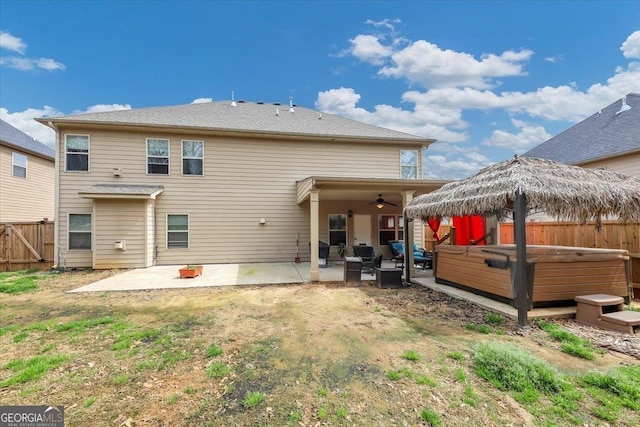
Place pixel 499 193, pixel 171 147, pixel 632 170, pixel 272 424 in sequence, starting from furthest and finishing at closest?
pixel 171 147
pixel 632 170
pixel 499 193
pixel 272 424

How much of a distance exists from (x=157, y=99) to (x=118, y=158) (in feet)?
14.1

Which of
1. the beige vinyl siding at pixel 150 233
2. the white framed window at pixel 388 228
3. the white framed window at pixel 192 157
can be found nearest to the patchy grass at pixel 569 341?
the white framed window at pixel 388 228

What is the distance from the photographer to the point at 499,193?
4676mm

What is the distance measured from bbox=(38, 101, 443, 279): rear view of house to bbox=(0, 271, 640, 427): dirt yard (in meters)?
4.17

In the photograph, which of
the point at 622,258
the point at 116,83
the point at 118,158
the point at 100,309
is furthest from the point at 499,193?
the point at 116,83

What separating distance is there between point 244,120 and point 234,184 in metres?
2.84

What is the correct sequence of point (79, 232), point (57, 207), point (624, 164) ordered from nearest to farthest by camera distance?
point (57, 207), point (79, 232), point (624, 164)

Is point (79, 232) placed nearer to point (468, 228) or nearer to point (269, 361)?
point (269, 361)

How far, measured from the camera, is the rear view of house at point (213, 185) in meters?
9.58

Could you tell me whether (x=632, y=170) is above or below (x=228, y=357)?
above

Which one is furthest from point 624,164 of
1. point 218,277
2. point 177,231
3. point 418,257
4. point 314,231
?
point 177,231

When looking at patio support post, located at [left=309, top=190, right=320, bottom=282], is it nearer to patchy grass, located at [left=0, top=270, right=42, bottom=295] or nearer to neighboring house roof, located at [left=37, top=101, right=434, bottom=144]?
neighboring house roof, located at [left=37, top=101, right=434, bottom=144]

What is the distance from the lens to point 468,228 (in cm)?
915

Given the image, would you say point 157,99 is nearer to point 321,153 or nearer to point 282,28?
point 282,28
